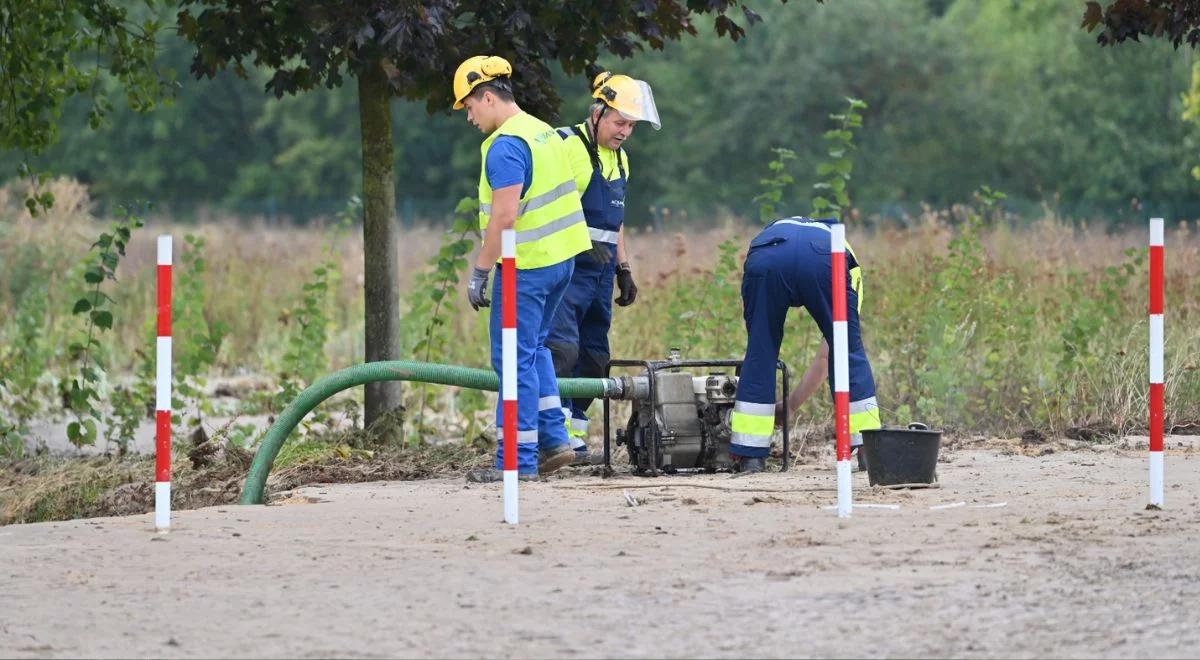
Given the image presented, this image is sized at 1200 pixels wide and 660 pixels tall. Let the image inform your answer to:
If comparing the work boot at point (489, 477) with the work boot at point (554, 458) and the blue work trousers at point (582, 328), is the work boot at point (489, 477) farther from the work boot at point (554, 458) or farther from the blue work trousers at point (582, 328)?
Result: the blue work trousers at point (582, 328)

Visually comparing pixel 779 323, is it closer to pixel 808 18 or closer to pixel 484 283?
pixel 484 283

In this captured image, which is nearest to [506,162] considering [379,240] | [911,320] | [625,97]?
[625,97]

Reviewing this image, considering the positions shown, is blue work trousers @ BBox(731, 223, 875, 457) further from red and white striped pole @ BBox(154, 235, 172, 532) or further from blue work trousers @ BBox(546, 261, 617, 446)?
red and white striped pole @ BBox(154, 235, 172, 532)

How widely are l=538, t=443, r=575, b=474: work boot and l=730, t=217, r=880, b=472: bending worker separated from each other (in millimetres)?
852

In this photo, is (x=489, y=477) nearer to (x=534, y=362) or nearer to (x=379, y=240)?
(x=534, y=362)

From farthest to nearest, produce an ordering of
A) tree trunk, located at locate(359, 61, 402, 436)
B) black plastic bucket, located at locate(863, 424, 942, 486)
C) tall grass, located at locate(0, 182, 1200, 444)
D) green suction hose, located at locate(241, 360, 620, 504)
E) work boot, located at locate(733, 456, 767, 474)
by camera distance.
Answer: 1. tall grass, located at locate(0, 182, 1200, 444)
2. tree trunk, located at locate(359, 61, 402, 436)
3. work boot, located at locate(733, 456, 767, 474)
4. green suction hose, located at locate(241, 360, 620, 504)
5. black plastic bucket, located at locate(863, 424, 942, 486)

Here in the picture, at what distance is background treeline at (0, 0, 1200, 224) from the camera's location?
46750mm

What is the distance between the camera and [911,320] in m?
13.5

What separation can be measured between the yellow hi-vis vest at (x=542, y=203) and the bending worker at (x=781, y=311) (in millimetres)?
945

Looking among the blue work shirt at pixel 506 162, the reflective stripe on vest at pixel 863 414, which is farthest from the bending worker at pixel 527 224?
the reflective stripe on vest at pixel 863 414

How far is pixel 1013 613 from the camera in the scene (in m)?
5.67

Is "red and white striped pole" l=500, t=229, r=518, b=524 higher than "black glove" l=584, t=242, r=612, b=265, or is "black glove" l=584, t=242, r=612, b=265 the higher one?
"black glove" l=584, t=242, r=612, b=265

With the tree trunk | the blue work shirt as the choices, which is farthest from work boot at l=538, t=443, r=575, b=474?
the tree trunk

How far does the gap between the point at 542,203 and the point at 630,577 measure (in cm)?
320
